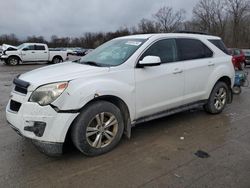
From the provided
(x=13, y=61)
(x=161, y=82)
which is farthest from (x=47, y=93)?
(x=13, y=61)

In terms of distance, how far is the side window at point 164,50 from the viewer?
14.0 feet

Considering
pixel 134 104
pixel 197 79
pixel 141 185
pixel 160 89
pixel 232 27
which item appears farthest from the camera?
pixel 232 27

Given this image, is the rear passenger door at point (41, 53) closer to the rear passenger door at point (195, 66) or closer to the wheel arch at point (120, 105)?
the rear passenger door at point (195, 66)

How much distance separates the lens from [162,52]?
4410 mm

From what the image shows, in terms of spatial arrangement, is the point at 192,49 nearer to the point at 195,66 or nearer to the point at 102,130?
the point at 195,66

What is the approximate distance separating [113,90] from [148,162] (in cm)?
112

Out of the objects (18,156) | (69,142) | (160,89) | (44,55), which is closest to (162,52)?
(160,89)

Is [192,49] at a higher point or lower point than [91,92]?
higher

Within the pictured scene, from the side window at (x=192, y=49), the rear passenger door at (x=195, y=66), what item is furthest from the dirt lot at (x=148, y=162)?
the side window at (x=192, y=49)

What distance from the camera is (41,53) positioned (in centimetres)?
2109

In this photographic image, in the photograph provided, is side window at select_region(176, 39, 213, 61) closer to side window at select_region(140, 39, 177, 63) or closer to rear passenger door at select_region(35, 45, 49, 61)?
side window at select_region(140, 39, 177, 63)

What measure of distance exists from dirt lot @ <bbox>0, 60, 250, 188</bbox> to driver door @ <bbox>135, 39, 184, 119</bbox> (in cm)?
56

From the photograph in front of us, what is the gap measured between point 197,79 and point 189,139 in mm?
1287

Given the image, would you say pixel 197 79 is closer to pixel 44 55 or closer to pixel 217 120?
pixel 217 120
